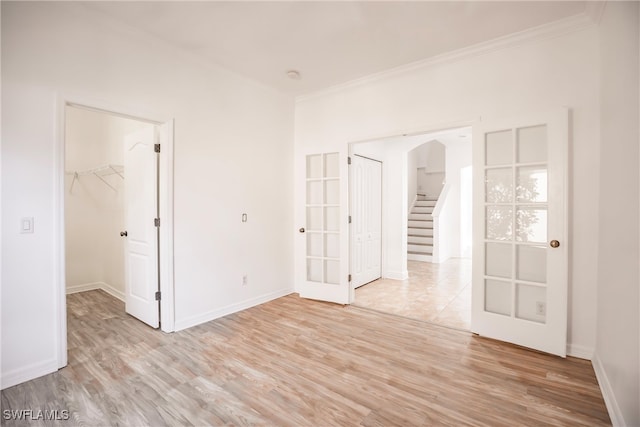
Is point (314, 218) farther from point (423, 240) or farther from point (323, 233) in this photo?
point (423, 240)

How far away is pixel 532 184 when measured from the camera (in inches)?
105

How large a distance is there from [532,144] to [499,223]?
75 centimetres

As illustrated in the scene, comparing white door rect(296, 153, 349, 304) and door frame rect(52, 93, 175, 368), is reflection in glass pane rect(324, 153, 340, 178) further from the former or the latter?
door frame rect(52, 93, 175, 368)

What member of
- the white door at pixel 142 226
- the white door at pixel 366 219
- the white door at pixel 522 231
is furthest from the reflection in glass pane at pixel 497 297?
the white door at pixel 142 226

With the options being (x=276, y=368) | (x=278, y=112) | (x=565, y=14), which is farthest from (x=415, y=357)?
(x=278, y=112)

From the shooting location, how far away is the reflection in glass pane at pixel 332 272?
404 cm

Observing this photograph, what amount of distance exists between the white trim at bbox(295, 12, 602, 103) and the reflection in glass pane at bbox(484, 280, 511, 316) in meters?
2.22

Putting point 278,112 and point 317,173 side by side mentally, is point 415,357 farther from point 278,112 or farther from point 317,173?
point 278,112

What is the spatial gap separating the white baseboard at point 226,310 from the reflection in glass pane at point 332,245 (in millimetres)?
837

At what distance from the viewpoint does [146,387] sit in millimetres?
2092

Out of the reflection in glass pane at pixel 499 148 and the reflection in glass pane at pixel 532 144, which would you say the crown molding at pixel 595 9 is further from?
the reflection in glass pane at pixel 499 148

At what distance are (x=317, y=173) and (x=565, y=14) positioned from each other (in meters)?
2.89

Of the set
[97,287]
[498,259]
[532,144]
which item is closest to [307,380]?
[498,259]

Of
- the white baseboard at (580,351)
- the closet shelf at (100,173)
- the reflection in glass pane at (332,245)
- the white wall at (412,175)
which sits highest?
the white wall at (412,175)
